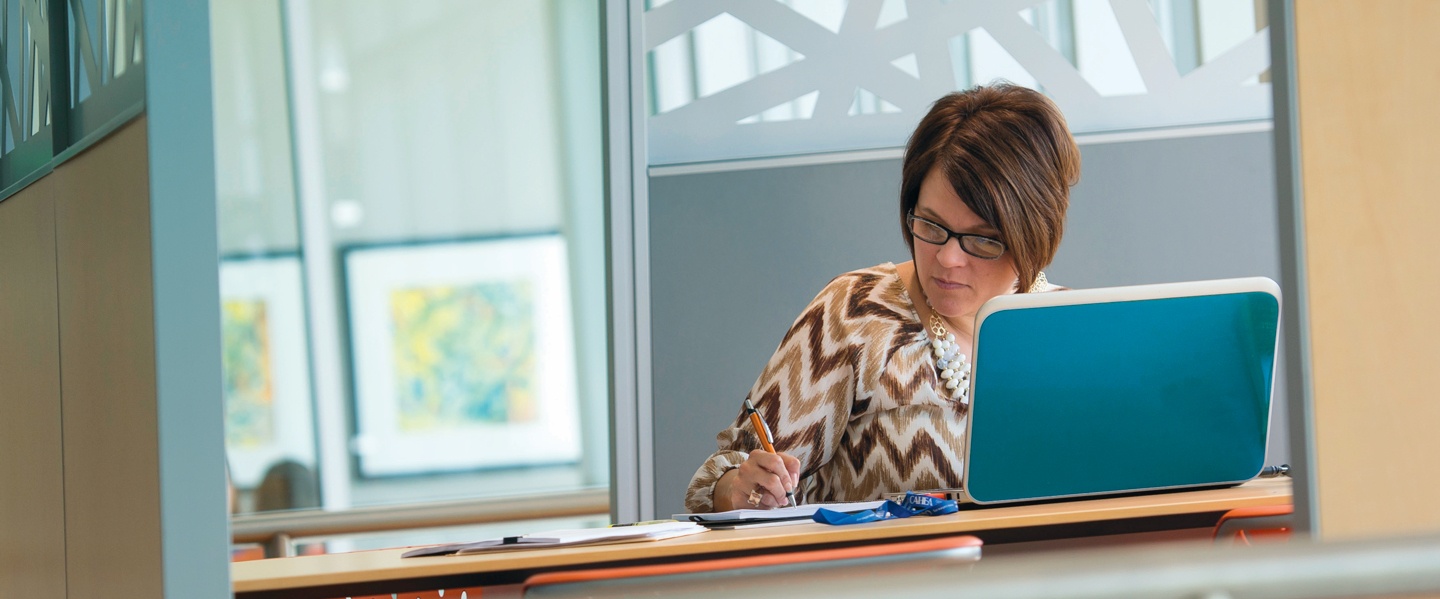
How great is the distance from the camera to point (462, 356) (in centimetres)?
591

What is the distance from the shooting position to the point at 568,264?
600cm

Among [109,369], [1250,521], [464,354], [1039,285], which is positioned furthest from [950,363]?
[464,354]

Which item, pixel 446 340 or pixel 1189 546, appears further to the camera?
pixel 446 340

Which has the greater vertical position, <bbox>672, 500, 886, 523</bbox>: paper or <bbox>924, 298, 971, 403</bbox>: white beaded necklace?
<bbox>924, 298, 971, 403</bbox>: white beaded necklace

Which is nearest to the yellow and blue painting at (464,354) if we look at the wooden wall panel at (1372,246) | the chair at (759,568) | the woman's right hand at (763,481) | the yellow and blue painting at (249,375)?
the yellow and blue painting at (249,375)

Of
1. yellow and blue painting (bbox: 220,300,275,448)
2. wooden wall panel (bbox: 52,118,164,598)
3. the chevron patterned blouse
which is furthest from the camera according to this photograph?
yellow and blue painting (bbox: 220,300,275,448)

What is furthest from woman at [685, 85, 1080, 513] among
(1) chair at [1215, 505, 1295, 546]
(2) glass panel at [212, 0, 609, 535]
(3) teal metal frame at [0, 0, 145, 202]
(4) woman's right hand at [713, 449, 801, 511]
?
(2) glass panel at [212, 0, 609, 535]

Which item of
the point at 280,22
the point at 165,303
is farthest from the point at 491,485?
the point at 165,303

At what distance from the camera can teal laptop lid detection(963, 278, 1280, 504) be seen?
1403 millimetres

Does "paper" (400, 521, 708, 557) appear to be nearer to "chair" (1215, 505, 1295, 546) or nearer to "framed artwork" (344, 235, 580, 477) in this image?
"chair" (1215, 505, 1295, 546)

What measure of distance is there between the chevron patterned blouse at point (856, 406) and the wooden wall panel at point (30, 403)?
85 centimetres

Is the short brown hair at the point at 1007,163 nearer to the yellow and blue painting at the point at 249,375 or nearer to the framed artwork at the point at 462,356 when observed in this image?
the framed artwork at the point at 462,356

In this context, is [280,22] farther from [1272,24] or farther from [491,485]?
[1272,24]

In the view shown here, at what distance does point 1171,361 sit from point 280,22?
5.17m
